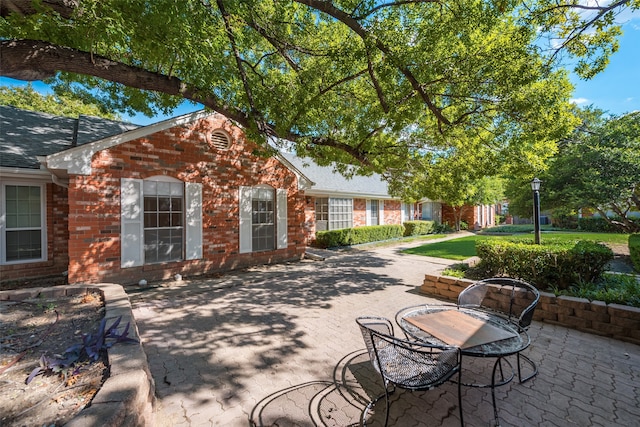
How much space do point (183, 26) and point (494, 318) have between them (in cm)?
615

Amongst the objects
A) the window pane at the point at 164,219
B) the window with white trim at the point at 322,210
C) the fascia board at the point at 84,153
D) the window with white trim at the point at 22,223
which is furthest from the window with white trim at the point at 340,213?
the window with white trim at the point at 22,223

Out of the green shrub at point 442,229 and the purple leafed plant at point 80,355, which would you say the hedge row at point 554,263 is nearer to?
the purple leafed plant at point 80,355

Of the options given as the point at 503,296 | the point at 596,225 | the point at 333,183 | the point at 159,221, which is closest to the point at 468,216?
the point at 596,225

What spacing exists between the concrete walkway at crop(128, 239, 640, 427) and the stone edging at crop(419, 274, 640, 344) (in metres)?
0.18

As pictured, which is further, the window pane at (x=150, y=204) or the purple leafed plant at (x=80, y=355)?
the window pane at (x=150, y=204)

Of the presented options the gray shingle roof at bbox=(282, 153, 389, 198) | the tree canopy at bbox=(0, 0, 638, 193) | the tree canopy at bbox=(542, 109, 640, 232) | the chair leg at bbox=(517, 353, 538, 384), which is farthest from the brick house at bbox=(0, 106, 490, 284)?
the tree canopy at bbox=(542, 109, 640, 232)

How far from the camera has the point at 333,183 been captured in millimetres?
16031

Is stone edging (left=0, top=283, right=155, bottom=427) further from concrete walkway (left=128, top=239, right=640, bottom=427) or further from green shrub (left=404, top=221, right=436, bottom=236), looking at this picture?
green shrub (left=404, top=221, right=436, bottom=236)

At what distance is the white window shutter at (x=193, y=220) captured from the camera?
8.05 m

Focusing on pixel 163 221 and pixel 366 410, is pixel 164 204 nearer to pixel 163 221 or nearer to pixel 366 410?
pixel 163 221

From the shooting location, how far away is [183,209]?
26.5 feet

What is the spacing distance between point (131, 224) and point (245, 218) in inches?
A: 129

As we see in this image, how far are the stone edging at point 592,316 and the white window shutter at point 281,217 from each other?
25.1 ft

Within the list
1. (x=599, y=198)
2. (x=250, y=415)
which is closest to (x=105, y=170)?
(x=250, y=415)
